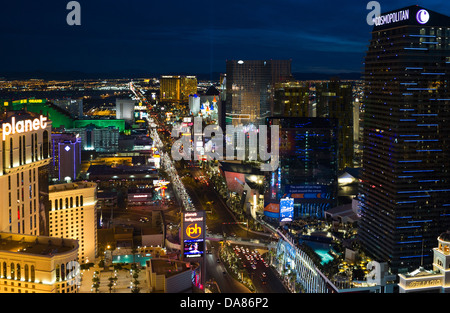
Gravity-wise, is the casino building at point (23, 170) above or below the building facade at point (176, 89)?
below

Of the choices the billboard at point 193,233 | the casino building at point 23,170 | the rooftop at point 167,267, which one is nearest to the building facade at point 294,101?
the billboard at point 193,233

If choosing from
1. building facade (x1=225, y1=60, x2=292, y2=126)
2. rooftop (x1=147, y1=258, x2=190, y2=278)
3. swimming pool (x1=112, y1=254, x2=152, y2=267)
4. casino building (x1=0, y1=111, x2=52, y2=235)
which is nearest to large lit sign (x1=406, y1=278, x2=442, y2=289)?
rooftop (x1=147, y1=258, x2=190, y2=278)

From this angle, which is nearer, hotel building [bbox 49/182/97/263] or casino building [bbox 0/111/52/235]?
casino building [bbox 0/111/52/235]

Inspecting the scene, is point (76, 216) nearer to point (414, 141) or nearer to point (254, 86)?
point (414, 141)

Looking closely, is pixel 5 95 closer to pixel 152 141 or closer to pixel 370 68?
pixel 152 141

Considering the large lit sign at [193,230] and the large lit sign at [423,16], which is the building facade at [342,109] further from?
the large lit sign at [193,230]

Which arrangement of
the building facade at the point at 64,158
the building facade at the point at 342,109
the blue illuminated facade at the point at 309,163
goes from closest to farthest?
the blue illuminated facade at the point at 309,163 < the building facade at the point at 64,158 < the building facade at the point at 342,109

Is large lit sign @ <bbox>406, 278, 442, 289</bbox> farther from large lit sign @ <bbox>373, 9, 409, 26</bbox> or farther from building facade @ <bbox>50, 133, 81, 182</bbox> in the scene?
building facade @ <bbox>50, 133, 81, 182</bbox>
